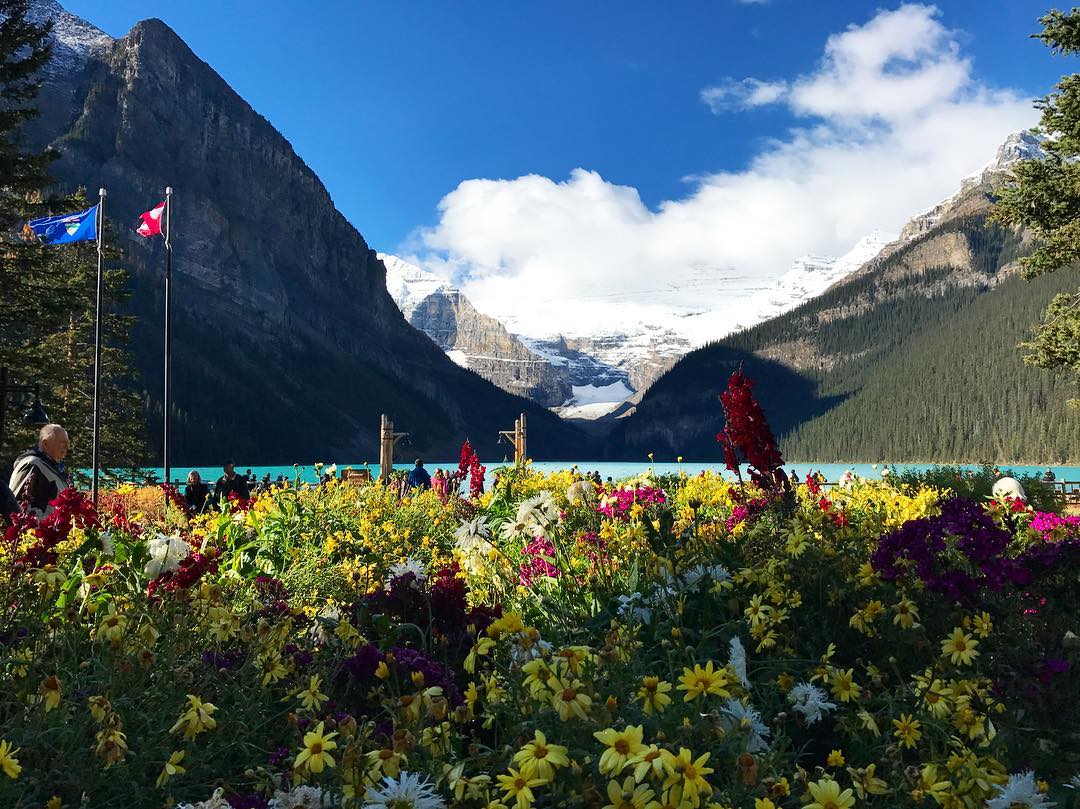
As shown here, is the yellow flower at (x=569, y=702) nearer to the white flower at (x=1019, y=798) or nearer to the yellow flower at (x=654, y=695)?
the yellow flower at (x=654, y=695)

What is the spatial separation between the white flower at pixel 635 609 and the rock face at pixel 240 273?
11277 centimetres

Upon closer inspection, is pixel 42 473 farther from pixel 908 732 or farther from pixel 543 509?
pixel 908 732

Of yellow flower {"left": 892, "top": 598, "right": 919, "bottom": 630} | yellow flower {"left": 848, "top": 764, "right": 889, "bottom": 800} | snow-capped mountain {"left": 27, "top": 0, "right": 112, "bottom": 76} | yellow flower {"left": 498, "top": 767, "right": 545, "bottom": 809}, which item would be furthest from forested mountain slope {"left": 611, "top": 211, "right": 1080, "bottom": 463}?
snow-capped mountain {"left": 27, "top": 0, "right": 112, "bottom": 76}

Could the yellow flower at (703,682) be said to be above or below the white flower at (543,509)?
below

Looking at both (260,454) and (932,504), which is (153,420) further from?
(932,504)

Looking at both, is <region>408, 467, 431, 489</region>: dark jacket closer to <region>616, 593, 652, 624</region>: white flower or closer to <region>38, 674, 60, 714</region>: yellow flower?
<region>616, 593, 652, 624</region>: white flower

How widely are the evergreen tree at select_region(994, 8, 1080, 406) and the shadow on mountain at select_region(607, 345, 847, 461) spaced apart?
15687 cm

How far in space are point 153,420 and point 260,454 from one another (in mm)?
24937

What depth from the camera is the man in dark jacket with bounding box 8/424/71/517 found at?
5887 millimetres

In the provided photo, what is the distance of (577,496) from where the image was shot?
5.51 m

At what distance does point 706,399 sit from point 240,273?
4248 inches

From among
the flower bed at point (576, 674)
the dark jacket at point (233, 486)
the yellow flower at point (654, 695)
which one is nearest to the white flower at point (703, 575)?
the flower bed at point (576, 674)

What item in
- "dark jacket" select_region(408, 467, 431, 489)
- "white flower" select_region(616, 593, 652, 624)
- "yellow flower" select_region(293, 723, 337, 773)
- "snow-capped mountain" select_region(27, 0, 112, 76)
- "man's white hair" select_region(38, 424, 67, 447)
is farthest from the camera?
"snow-capped mountain" select_region(27, 0, 112, 76)

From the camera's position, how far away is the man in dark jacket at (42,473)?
5.89m
